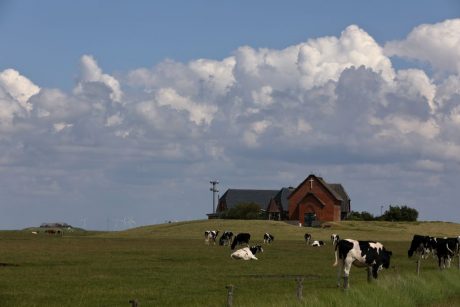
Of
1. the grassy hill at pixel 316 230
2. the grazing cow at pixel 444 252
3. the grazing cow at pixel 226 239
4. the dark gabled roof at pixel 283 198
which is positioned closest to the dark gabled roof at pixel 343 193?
the dark gabled roof at pixel 283 198

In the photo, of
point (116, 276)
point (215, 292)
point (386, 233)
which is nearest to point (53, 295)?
point (215, 292)

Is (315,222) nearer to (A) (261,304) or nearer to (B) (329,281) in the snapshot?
(B) (329,281)

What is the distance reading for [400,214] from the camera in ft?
506

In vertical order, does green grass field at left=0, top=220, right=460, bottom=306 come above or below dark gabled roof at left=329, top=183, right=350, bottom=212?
below

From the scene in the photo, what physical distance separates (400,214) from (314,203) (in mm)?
19868

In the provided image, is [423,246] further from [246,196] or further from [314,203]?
[246,196]

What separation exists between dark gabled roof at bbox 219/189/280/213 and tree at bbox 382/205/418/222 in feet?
131

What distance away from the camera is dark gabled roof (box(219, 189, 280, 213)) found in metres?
188

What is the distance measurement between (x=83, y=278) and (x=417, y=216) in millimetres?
126965

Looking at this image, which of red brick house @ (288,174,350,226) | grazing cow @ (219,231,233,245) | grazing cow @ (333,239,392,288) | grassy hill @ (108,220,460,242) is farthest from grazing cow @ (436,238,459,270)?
red brick house @ (288,174,350,226)

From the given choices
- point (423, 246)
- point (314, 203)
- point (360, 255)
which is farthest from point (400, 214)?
point (360, 255)

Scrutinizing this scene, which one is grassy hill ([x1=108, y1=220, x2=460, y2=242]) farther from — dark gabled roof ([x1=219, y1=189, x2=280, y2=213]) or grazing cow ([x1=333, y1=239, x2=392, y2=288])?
grazing cow ([x1=333, y1=239, x2=392, y2=288])

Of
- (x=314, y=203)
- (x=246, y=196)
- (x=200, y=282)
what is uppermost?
(x=246, y=196)

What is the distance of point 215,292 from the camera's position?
29.0m
